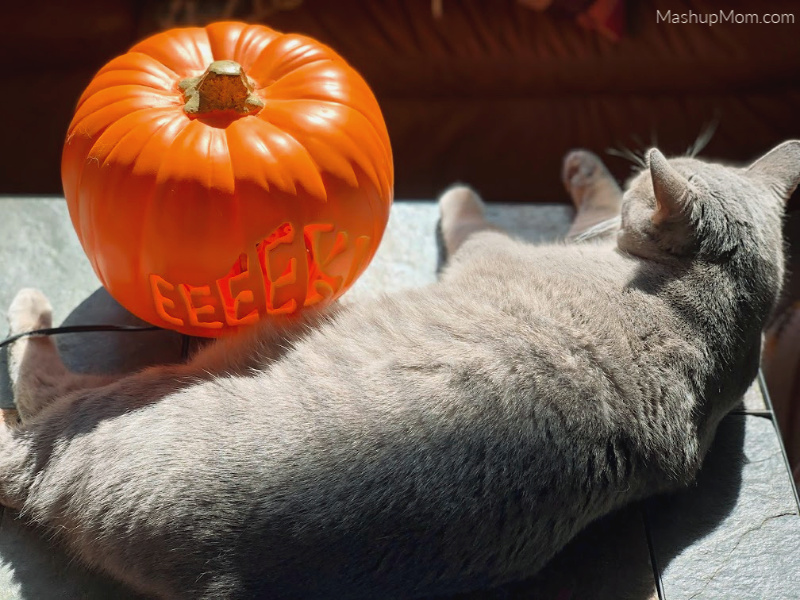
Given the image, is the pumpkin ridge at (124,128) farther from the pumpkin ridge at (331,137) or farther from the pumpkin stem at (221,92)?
the pumpkin ridge at (331,137)

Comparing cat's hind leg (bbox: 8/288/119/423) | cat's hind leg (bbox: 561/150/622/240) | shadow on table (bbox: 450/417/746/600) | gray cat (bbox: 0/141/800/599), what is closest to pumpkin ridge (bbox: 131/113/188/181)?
gray cat (bbox: 0/141/800/599)

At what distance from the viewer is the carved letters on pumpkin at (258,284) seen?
5.20 feet

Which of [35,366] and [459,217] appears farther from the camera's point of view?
[459,217]

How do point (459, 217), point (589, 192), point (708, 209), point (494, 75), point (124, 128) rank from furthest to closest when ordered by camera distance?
1. point (494, 75)
2. point (589, 192)
3. point (459, 217)
4. point (708, 209)
5. point (124, 128)

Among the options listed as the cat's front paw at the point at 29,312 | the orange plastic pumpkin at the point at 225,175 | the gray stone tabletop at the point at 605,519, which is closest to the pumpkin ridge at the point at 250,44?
the orange plastic pumpkin at the point at 225,175

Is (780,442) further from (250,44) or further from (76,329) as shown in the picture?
(76,329)

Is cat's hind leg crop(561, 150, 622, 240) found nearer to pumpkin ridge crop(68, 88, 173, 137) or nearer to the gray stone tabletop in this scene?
the gray stone tabletop

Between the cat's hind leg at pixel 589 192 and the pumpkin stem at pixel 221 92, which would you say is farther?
the cat's hind leg at pixel 589 192

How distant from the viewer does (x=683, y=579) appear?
1688 mm

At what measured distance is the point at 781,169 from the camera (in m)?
1.98

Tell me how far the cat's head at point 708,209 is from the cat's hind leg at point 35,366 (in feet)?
4.16

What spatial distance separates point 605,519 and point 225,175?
1099mm

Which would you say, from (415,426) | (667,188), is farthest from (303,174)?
(667,188)

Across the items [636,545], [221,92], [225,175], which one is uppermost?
[221,92]
